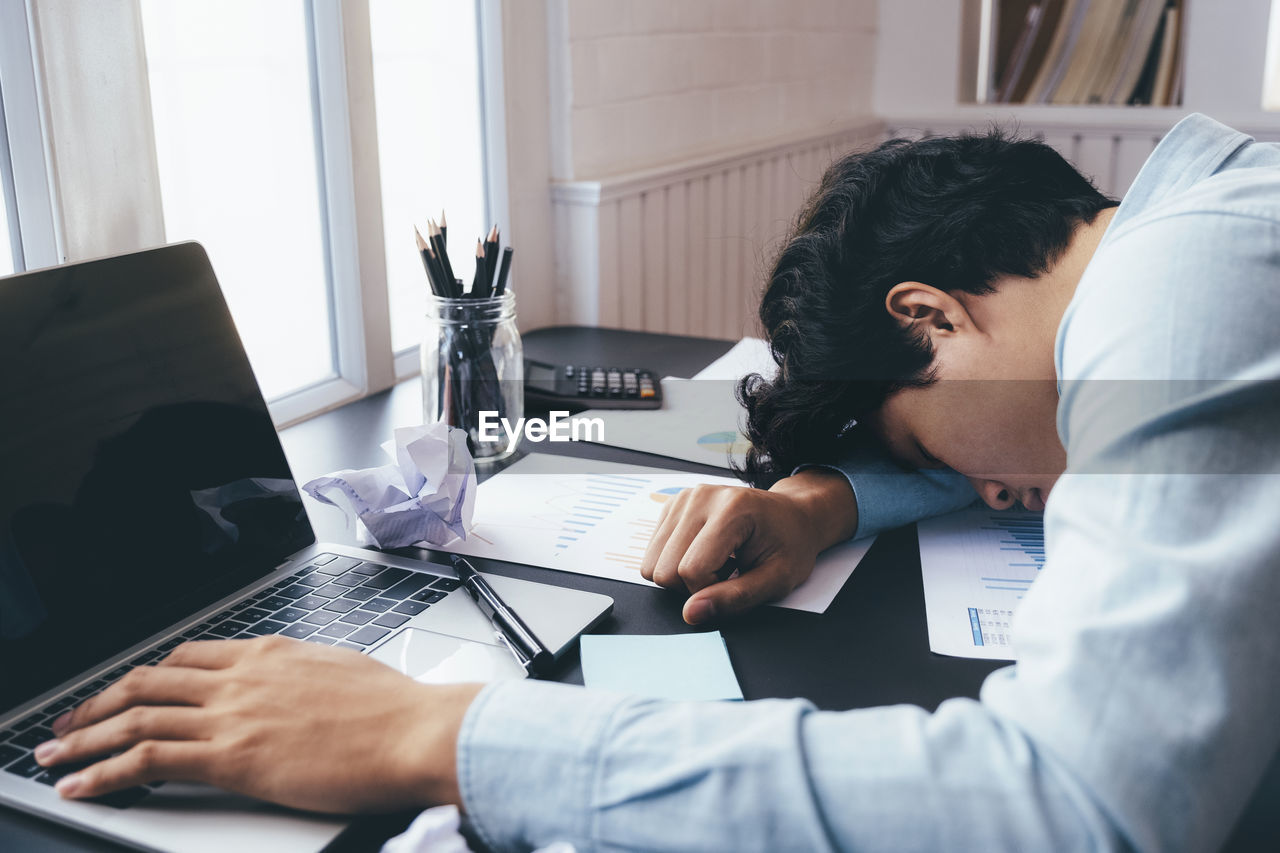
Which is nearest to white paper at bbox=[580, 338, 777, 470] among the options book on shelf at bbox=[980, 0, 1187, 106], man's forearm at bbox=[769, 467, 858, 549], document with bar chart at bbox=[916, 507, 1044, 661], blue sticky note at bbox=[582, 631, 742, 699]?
man's forearm at bbox=[769, 467, 858, 549]

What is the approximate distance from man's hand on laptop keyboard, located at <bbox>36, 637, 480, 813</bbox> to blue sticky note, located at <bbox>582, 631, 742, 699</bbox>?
4.5 inches

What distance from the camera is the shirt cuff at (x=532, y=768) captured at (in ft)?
1.68

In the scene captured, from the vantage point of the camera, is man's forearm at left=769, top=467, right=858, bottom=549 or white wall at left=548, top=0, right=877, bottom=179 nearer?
man's forearm at left=769, top=467, right=858, bottom=549

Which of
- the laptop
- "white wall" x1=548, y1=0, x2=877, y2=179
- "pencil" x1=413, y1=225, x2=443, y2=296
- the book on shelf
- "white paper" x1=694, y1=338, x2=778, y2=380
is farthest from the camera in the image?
the book on shelf

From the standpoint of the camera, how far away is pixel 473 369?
104cm

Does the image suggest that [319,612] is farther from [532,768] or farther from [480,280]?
[480,280]

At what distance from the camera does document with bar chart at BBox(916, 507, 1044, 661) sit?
2.32 ft

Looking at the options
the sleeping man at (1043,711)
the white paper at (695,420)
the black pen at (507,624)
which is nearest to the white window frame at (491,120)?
the white paper at (695,420)

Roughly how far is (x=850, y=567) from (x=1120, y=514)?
1.14 ft

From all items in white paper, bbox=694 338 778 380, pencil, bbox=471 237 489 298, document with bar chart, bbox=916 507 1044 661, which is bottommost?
document with bar chart, bbox=916 507 1044 661

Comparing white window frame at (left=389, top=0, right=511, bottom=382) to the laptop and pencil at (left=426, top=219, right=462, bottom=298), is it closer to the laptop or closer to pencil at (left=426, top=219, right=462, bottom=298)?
pencil at (left=426, top=219, right=462, bottom=298)

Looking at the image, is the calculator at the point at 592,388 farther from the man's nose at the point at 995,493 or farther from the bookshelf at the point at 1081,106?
the bookshelf at the point at 1081,106

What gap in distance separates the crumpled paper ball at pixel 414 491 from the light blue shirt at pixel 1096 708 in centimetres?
30

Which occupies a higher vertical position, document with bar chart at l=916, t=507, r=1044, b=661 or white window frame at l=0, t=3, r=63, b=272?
white window frame at l=0, t=3, r=63, b=272
